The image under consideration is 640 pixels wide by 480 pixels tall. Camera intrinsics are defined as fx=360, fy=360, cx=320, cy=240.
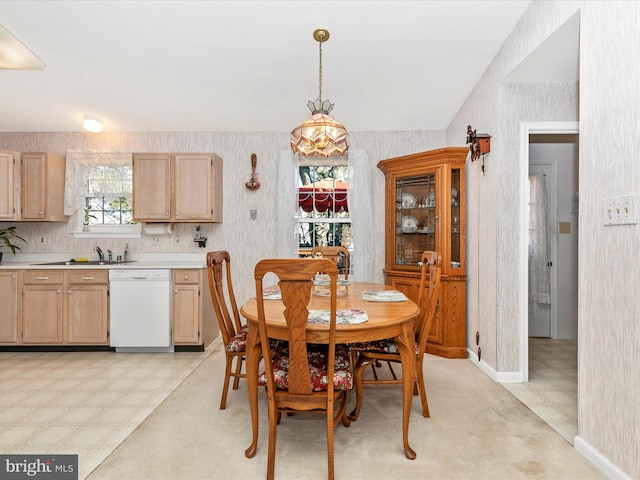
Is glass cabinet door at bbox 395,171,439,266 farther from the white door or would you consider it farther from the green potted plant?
the green potted plant

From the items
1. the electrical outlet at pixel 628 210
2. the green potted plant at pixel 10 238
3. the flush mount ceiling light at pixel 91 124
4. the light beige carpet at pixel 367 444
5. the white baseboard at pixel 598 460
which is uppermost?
the flush mount ceiling light at pixel 91 124

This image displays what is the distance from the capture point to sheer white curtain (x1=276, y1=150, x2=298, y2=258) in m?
4.27

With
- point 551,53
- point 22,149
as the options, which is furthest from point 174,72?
point 551,53

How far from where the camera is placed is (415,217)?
3855 mm

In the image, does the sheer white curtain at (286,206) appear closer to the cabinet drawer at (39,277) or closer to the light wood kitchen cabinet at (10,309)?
the cabinet drawer at (39,277)

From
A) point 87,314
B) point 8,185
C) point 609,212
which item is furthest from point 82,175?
point 609,212

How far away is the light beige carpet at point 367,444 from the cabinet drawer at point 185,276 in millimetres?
1346

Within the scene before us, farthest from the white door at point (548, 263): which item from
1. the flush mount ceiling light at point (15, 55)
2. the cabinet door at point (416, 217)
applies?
the flush mount ceiling light at point (15, 55)

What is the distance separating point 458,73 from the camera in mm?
3207

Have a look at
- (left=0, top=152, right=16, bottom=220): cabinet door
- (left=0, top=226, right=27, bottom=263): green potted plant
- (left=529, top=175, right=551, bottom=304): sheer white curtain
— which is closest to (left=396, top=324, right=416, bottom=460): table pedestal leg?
(left=529, top=175, right=551, bottom=304): sheer white curtain

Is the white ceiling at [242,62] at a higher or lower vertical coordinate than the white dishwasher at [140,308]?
higher

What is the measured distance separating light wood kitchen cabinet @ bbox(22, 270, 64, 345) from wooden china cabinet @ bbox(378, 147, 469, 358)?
11.3 ft

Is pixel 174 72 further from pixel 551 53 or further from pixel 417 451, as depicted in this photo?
pixel 417 451

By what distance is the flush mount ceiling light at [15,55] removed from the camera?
8.75 feet
